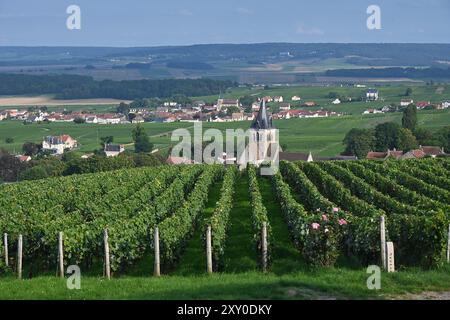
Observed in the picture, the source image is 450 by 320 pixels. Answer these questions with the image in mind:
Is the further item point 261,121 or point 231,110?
point 231,110

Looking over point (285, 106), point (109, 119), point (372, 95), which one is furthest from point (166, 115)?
point (372, 95)

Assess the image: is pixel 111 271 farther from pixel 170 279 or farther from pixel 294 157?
pixel 294 157

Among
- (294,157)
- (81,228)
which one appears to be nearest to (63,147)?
(294,157)

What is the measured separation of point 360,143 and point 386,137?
369cm

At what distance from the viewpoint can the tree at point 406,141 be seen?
78619mm

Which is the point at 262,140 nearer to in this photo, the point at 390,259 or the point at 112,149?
the point at 112,149

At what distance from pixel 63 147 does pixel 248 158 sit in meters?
48.4

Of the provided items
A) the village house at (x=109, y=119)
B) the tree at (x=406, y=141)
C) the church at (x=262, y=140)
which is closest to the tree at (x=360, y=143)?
the tree at (x=406, y=141)

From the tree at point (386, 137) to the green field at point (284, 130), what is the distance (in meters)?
6.82

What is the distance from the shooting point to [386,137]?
82.8 m

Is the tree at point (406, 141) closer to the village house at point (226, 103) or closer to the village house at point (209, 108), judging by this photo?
the village house at point (209, 108)

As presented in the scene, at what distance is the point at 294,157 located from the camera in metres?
70.8

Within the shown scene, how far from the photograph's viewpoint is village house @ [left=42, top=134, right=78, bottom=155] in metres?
102
